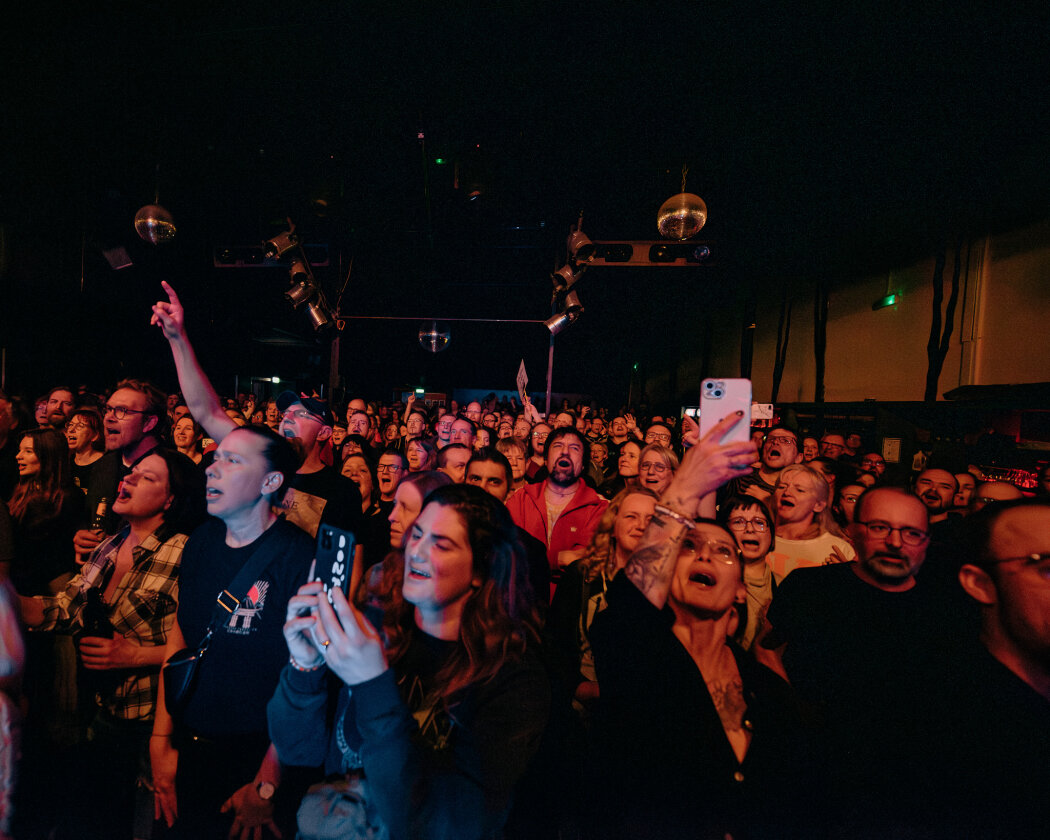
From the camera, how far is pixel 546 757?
6.10 ft

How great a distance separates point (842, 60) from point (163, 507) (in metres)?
5.84

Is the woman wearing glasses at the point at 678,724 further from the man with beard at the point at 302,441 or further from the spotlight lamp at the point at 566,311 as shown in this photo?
the spotlight lamp at the point at 566,311

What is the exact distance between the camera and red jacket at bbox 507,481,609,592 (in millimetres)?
3051

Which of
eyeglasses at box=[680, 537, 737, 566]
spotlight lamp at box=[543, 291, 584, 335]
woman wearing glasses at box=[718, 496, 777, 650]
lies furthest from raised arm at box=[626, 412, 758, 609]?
spotlight lamp at box=[543, 291, 584, 335]

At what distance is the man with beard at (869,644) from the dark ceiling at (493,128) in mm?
3759

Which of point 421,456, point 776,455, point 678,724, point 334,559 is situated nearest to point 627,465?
point 776,455

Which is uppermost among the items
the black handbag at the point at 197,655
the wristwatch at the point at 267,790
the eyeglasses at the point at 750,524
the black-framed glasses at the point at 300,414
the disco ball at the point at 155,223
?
the disco ball at the point at 155,223

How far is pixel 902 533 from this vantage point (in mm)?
1733

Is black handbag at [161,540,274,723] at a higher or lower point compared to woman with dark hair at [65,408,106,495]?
lower

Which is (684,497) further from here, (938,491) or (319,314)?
(319,314)

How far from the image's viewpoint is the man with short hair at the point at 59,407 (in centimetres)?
502

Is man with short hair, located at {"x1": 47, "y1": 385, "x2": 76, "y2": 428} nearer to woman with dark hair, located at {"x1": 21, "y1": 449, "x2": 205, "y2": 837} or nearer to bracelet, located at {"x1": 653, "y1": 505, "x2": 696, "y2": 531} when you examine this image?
woman with dark hair, located at {"x1": 21, "y1": 449, "x2": 205, "y2": 837}

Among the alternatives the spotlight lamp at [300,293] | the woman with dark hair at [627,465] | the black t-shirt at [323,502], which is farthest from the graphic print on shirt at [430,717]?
the spotlight lamp at [300,293]

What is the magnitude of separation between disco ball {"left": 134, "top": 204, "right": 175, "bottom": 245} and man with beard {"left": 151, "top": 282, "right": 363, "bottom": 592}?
4188 millimetres
